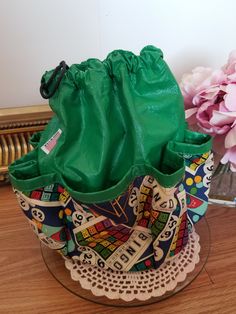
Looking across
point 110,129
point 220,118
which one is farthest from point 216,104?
point 110,129

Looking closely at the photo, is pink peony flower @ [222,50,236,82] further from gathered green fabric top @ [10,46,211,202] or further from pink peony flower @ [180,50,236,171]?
gathered green fabric top @ [10,46,211,202]

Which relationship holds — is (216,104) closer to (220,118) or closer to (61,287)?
(220,118)

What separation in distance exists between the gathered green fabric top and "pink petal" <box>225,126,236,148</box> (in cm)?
10

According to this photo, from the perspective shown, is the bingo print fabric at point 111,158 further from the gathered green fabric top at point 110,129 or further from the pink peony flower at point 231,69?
the pink peony flower at point 231,69

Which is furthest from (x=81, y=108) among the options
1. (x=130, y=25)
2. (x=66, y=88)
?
(x=130, y=25)

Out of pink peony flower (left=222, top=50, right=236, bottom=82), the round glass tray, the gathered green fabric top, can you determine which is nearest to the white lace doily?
the round glass tray

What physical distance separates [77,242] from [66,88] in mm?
167

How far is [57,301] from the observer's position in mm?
403

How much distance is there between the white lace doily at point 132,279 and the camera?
40 centimetres

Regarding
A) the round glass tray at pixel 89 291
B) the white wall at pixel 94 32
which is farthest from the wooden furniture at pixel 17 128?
the round glass tray at pixel 89 291

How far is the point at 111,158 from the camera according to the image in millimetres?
365

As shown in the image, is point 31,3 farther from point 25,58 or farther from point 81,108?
point 81,108

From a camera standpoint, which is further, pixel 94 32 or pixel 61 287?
pixel 94 32

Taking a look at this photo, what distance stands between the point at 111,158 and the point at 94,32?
26 cm
